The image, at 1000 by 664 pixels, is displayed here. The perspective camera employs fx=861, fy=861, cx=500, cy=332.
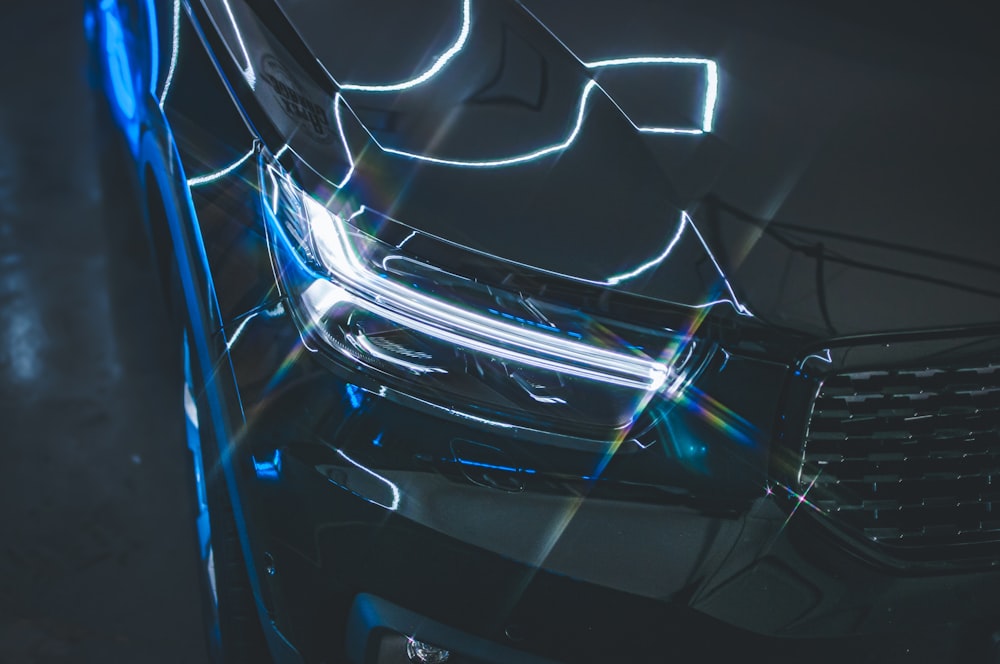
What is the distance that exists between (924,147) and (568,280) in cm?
66

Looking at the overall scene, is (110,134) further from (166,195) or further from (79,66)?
(166,195)

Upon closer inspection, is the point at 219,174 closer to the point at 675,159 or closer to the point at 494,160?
the point at 494,160

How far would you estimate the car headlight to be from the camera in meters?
1.09

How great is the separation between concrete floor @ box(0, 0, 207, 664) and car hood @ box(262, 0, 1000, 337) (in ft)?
2.85

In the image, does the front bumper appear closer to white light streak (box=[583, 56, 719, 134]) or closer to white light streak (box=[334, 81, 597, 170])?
white light streak (box=[334, 81, 597, 170])

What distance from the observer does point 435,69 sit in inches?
51.1

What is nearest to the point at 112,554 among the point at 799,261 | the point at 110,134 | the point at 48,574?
the point at 48,574

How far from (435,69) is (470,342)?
Answer: 452mm

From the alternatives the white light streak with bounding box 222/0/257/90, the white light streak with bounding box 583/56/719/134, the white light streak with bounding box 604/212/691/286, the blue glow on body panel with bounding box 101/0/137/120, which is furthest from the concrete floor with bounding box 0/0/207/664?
the white light streak with bounding box 583/56/719/134

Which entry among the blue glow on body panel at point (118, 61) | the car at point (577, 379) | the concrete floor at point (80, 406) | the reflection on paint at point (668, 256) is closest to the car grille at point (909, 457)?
the car at point (577, 379)

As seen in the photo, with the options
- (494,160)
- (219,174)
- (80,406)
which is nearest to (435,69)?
(494,160)

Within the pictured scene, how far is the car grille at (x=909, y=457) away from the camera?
1.11 metres

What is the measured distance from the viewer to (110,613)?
1731 mm

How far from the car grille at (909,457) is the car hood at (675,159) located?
87 mm
